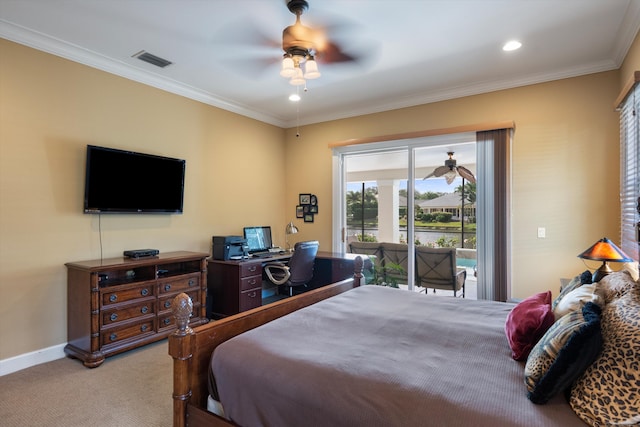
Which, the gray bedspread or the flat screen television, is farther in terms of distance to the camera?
the flat screen television

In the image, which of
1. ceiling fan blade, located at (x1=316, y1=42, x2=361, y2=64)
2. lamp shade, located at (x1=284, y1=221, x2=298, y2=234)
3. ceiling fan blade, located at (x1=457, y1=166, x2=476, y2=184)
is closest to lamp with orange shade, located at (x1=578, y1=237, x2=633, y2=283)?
ceiling fan blade, located at (x1=457, y1=166, x2=476, y2=184)

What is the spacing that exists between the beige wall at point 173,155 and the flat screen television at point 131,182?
142mm

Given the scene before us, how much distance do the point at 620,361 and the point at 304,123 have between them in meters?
4.86

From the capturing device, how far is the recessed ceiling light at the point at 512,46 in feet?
9.75

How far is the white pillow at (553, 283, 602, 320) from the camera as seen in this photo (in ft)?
4.93

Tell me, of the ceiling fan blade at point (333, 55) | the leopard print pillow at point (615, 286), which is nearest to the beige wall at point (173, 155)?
the ceiling fan blade at point (333, 55)

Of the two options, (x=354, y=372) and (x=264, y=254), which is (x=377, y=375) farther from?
(x=264, y=254)

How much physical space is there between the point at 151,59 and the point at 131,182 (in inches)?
48.5

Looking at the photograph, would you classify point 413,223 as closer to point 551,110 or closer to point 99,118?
point 551,110

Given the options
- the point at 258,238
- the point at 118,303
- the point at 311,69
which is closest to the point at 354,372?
the point at 311,69

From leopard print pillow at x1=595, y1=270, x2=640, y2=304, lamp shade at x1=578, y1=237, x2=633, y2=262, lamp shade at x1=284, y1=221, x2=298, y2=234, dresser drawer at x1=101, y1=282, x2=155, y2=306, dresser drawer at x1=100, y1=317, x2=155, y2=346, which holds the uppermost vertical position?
lamp shade at x1=284, y1=221, x2=298, y2=234

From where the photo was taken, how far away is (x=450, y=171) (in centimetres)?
434

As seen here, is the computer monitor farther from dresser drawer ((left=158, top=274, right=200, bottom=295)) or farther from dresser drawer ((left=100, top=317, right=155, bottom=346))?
dresser drawer ((left=100, top=317, right=155, bottom=346))

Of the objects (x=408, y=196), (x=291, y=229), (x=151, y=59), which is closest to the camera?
(x=151, y=59)
